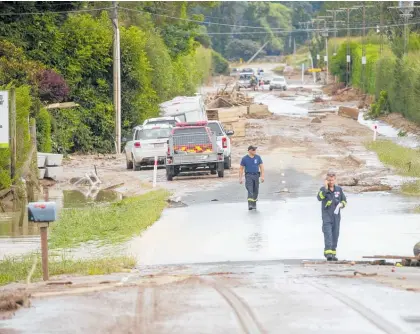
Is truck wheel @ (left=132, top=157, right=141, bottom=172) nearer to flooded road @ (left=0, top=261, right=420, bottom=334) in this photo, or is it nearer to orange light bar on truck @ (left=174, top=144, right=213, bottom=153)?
orange light bar on truck @ (left=174, top=144, right=213, bottom=153)

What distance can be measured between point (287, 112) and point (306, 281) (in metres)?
66.8

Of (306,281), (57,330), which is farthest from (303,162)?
(57,330)

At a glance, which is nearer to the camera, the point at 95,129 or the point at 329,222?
the point at 329,222

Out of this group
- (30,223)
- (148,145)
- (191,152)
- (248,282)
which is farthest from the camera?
(148,145)

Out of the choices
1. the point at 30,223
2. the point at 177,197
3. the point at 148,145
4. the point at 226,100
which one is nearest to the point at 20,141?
the point at 177,197

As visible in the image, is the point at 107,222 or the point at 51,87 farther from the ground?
the point at 51,87

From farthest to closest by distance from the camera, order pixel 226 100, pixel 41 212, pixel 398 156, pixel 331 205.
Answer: pixel 226 100
pixel 398 156
pixel 331 205
pixel 41 212

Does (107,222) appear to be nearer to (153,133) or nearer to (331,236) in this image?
(331,236)

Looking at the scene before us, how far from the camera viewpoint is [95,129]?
51.5 m

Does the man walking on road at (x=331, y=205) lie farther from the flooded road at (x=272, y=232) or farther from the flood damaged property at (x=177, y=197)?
the flooded road at (x=272, y=232)

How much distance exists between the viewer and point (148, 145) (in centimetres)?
4194

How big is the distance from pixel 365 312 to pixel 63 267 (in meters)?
7.48

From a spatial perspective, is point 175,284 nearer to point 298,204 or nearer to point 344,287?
point 344,287

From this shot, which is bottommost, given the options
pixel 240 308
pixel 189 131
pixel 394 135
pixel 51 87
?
pixel 394 135
